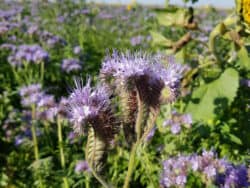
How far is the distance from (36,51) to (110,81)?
3520 millimetres

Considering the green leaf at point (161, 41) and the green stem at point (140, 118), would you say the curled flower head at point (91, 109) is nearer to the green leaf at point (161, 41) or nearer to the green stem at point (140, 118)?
the green stem at point (140, 118)

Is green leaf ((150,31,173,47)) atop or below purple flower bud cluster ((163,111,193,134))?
atop

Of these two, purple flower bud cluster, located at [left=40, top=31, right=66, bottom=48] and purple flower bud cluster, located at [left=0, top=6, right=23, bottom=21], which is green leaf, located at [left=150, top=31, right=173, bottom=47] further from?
purple flower bud cluster, located at [left=0, top=6, right=23, bottom=21]

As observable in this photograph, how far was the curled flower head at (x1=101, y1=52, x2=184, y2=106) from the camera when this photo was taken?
123cm

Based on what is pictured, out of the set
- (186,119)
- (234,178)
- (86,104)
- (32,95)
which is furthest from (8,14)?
(86,104)

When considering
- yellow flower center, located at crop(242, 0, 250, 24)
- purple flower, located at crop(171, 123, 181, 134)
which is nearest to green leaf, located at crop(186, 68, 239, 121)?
purple flower, located at crop(171, 123, 181, 134)

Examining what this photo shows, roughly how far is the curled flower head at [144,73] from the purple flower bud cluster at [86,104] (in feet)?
0.18

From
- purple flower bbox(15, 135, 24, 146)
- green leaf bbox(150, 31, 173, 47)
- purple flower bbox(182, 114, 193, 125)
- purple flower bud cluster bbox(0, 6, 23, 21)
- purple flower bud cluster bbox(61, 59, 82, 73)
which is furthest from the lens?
purple flower bud cluster bbox(0, 6, 23, 21)

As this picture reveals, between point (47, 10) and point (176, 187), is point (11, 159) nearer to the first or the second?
point (176, 187)

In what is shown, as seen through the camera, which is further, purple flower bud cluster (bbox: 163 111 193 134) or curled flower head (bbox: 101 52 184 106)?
purple flower bud cluster (bbox: 163 111 193 134)

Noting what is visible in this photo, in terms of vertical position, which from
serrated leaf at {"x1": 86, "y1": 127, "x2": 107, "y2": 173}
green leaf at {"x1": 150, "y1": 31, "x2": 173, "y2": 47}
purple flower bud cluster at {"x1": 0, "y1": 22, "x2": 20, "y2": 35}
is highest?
serrated leaf at {"x1": 86, "y1": 127, "x2": 107, "y2": 173}

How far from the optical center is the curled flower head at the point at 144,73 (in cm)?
123

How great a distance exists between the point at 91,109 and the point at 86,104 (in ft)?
0.06

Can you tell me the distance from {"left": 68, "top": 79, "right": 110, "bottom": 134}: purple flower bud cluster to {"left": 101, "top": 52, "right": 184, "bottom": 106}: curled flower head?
5 cm
